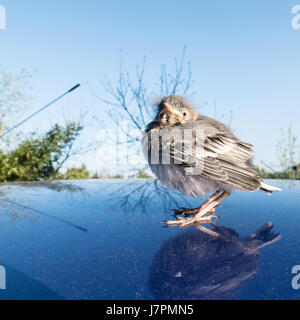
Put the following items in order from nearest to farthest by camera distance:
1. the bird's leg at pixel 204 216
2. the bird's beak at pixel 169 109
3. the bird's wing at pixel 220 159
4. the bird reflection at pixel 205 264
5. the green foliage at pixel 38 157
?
the bird reflection at pixel 205 264 → the bird's leg at pixel 204 216 → the bird's wing at pixel 220 159 → the bird's beak at pixel 169 109 → the green foliage at pixel 38 157

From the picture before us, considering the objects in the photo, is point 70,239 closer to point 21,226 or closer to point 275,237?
point 21,226

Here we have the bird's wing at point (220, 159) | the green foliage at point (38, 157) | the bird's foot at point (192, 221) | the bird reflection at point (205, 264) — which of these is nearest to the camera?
the bird reflection at point (205, 264)

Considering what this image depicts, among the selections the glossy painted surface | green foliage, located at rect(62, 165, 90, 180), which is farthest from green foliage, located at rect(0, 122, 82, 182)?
the glossy painted surface

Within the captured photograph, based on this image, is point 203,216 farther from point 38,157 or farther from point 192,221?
point 38,157

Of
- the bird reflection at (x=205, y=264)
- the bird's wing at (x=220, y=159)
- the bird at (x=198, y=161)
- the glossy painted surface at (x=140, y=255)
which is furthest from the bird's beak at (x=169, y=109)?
the bird reflection at (x=205, y=264)

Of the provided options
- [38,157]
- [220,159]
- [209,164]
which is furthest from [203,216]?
[38,157]

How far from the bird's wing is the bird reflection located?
78 cm

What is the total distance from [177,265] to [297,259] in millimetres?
660

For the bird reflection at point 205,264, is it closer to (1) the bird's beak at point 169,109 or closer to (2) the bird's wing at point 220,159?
(2) the bird's wing at point 220,159

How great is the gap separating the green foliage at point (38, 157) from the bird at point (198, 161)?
7.99 metres

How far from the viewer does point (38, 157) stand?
35.4 ft

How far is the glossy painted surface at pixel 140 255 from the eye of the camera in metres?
1.23

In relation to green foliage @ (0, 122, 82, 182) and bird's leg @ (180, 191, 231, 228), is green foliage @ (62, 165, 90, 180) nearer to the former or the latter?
green foliage @ (0, 122, 82, 182)
